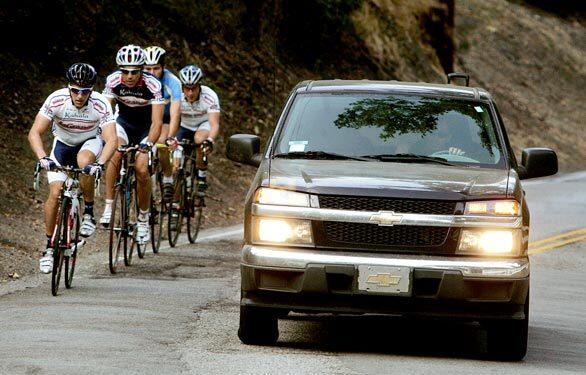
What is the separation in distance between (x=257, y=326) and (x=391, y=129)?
179cm

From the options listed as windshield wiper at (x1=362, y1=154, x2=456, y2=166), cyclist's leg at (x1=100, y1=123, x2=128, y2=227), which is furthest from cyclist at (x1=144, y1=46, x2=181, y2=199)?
windshield wiper at (x1=362, y1=154, x2=456, y2=166)

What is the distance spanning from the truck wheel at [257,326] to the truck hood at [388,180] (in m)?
0.84

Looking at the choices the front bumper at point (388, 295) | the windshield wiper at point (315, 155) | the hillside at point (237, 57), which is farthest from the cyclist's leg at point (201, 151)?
the front bumper at point (388, 295)

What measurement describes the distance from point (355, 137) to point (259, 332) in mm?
1613

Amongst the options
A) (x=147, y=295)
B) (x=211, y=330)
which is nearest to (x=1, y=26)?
(x=147, y=295)

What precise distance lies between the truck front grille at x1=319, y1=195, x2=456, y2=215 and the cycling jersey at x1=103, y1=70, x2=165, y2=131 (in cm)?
551

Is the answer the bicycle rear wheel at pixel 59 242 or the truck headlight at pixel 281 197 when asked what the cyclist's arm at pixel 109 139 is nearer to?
the bicycle rear wheel at pixel 59 242

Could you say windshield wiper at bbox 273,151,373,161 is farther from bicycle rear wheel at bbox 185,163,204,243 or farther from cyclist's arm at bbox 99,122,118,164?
bicycle rear wheel at bbox 185,163,204,243

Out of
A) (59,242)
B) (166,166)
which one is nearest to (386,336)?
(59,242)

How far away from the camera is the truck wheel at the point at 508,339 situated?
9289 mm

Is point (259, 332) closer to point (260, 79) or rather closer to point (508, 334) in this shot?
point (508, 334)

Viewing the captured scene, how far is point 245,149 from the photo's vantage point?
10.3 m

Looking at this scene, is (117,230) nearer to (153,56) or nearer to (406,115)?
(153,56)

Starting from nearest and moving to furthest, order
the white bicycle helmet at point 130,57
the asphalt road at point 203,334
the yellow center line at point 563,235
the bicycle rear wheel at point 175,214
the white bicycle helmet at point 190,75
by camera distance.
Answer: the asphalt road at point 203,334
the white bicycle helmet at point 130,57
the bicycle rear wheel at point 175,214
the white bicycle helmet at point 190,75
the yellow center line at point 563,235
